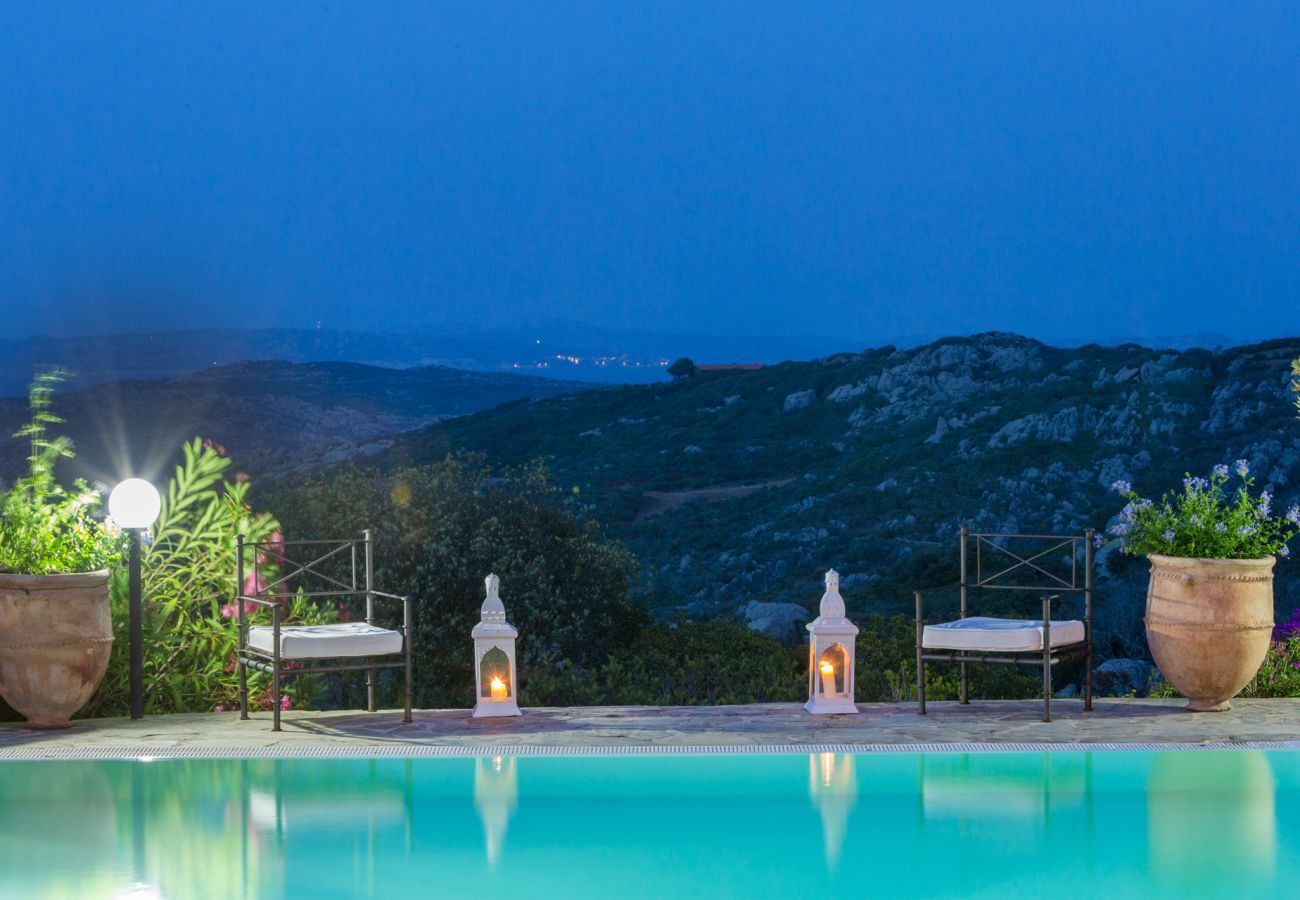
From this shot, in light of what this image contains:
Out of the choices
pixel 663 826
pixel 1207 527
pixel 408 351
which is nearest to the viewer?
pixel 663 826

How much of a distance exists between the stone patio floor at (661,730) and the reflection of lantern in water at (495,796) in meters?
0.10

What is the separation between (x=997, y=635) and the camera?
218 inches

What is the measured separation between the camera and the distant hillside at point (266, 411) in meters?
25.9

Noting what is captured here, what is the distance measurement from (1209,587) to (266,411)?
1010 inches

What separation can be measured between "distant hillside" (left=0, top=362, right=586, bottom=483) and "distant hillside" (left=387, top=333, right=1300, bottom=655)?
1.04 meters

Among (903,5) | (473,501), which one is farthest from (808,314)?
(473,501)

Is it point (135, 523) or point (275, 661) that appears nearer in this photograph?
point (275, 661)

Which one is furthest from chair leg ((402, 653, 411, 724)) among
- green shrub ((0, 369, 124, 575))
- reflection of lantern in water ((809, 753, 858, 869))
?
reflection of lantern in water ((809, 753, 858, 869))

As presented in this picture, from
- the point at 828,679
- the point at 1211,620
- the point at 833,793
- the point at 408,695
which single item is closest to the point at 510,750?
the point at 408,695

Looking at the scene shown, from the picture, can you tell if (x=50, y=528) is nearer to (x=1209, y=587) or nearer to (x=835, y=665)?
(x=835, y=665)

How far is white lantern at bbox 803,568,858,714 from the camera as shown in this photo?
5.88 m

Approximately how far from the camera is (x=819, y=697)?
19.4ft

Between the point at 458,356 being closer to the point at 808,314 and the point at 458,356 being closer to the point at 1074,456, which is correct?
the point at 808,314

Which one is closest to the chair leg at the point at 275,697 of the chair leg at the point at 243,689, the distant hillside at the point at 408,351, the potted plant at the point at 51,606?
the chair leg at the point at 243,689
